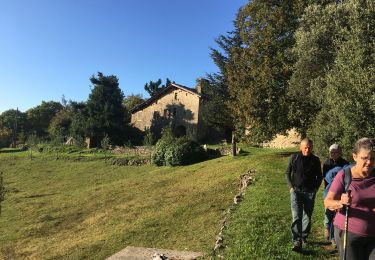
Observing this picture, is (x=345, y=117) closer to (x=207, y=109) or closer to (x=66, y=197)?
(x=66, y=197)

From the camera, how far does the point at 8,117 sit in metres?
78.0

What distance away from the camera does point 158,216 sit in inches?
601

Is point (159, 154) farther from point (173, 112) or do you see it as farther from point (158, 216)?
point (173, 112)

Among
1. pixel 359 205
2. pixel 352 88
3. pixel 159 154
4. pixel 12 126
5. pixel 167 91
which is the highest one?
pixel 167 91

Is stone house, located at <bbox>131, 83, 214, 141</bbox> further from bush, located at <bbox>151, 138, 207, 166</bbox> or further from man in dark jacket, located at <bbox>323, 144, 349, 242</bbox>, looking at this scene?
man in dark jacket, located at <bbox>323, 144, 349, 242</bbox>

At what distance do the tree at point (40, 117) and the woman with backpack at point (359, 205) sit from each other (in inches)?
3111

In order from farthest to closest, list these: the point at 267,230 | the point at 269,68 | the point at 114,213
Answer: the point at 269,68, the point at 114,213, the point at 267,230

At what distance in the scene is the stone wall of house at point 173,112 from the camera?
5116 cm

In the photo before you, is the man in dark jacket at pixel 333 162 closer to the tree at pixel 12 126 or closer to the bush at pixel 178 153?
the bush at pixel 178 153

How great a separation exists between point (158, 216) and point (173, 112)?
38.5 metres

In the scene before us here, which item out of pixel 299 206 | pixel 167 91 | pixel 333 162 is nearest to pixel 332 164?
pixel 333 162

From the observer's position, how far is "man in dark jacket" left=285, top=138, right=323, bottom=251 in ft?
25.8

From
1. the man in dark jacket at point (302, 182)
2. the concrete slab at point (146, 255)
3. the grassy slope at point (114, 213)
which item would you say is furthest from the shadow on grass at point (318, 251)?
the grassy slope at point (114, 213)

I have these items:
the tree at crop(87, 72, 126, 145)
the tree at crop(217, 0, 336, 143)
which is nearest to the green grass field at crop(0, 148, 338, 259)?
the tree at crop(217, 0, 336, 143)
